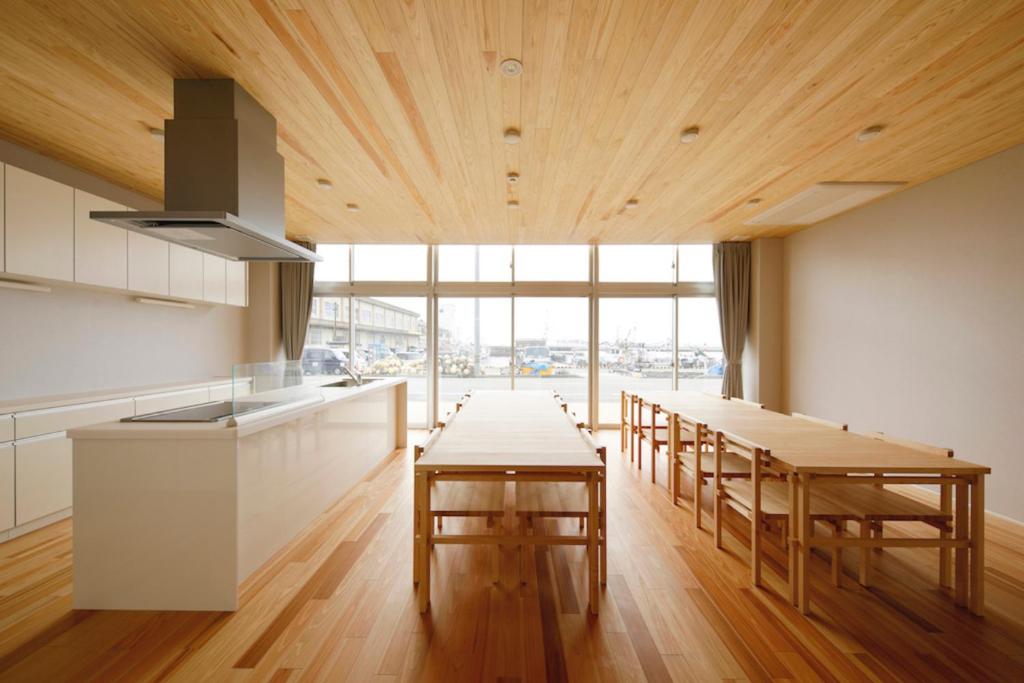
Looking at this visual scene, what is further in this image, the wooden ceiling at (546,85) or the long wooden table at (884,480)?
the long wooden table at (884,480)

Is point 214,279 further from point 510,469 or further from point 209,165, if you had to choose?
point 510,469

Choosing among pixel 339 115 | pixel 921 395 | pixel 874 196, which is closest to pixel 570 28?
pixel 339 115

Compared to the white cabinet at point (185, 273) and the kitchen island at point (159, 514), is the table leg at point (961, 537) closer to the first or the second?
the kitchen island at point (159, 514)

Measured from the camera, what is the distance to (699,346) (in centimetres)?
572

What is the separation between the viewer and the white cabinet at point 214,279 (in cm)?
414

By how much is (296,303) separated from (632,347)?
15.2 feet

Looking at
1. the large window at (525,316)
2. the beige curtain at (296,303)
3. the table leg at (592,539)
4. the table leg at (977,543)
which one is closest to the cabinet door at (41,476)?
the beige curtain at (296,303)

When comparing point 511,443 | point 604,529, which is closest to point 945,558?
point 604,529

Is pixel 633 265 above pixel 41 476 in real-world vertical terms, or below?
above

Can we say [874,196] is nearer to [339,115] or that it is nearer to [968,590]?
[968,590]

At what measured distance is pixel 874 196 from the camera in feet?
11.7

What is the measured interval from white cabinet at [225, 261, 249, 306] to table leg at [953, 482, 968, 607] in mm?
5854

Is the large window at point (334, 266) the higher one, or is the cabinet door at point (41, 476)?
the large window at point (334, 266)

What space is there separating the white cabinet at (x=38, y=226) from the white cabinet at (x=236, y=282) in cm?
156
